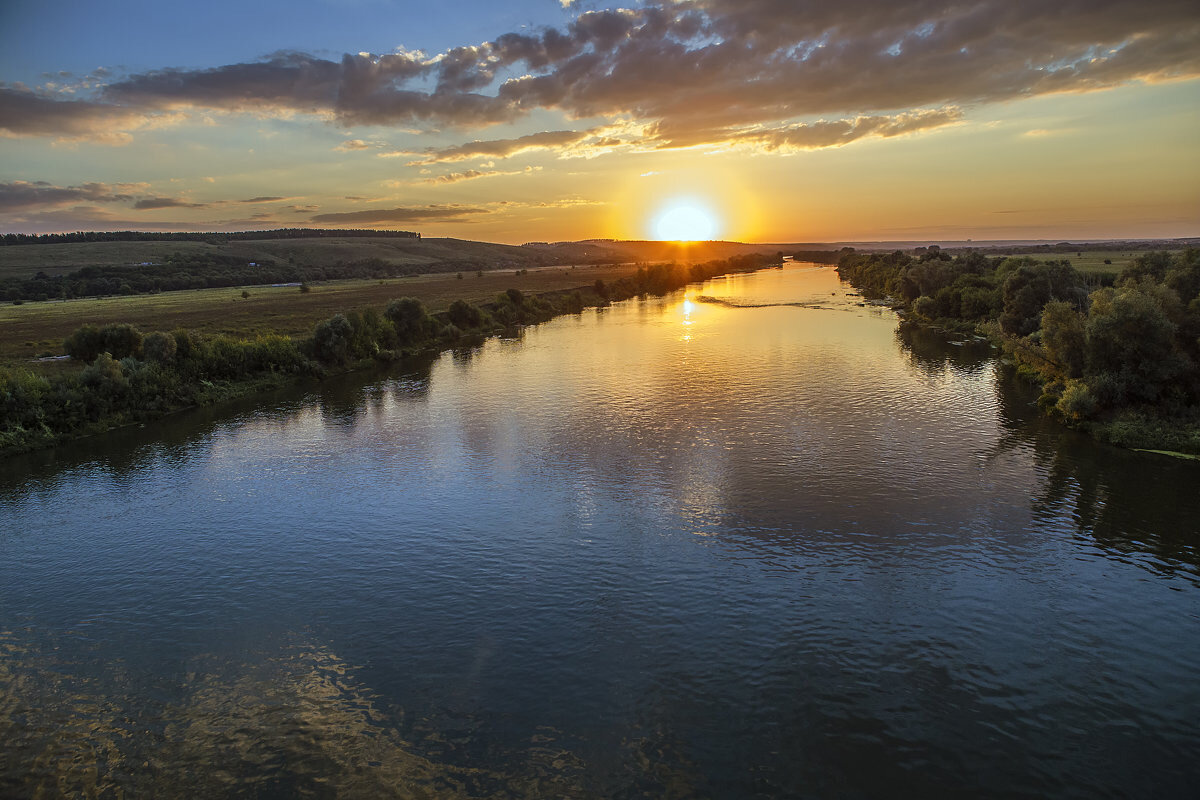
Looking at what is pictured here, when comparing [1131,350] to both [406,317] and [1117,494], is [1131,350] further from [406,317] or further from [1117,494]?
[406,317]

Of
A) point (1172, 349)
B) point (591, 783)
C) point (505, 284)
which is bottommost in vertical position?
point (591, 783)

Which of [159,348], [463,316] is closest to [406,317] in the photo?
[463,316]

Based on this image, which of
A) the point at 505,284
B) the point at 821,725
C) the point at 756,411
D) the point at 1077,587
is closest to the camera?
the point at 821,725

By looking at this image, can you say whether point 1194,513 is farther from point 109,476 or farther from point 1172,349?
point 109,476

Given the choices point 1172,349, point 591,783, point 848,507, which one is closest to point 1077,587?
point 848,507

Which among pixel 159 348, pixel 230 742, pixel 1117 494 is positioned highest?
pixel 159 348

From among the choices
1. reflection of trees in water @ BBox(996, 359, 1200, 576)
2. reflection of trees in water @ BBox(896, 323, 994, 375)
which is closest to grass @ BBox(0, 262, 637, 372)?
reflection of trees in water @ BBox(896, 323, 994, 375)
